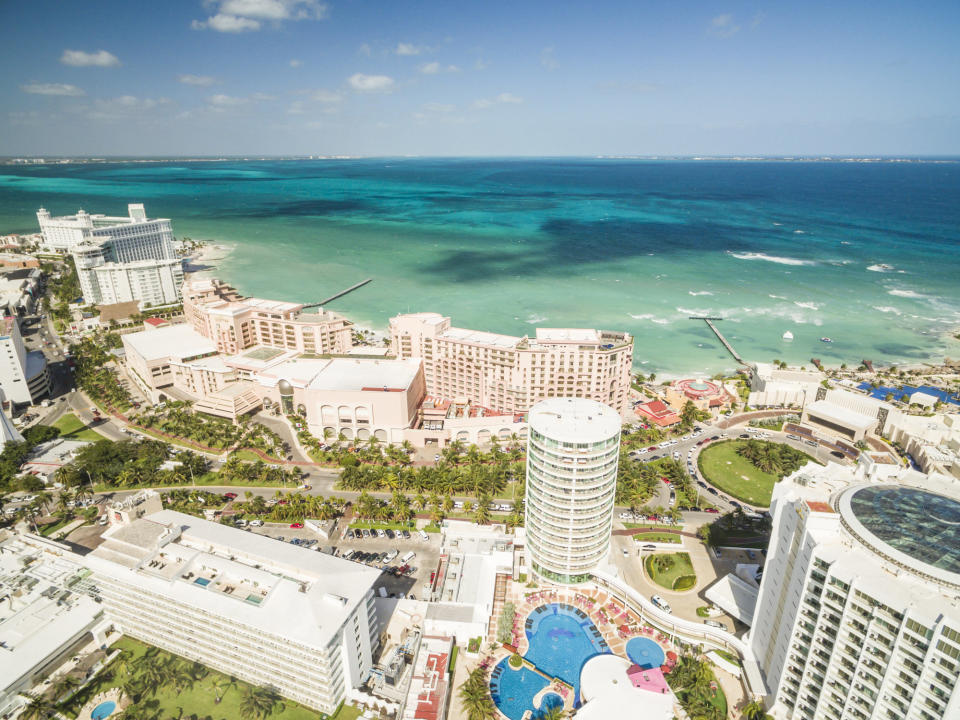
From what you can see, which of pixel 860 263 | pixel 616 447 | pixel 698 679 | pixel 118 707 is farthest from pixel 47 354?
pixel 860 263

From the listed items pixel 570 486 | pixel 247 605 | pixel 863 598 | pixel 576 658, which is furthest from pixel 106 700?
pixel 863 598

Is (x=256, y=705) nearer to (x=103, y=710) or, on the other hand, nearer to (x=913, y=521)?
(x=103, y=710)

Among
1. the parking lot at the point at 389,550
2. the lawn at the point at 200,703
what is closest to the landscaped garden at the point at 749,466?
the parking lot at the point at 389,550

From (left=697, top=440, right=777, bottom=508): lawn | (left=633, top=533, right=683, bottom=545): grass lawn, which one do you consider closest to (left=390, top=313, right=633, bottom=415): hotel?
(left=697, top=440, right=777, bottom=508): lawn

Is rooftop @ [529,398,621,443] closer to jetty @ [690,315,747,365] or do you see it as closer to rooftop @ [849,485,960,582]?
rooftop @ [849,485,960,582]

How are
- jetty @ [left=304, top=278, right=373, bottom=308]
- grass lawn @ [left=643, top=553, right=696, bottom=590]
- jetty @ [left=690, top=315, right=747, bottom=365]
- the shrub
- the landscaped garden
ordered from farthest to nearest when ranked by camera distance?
jetty @ [left=304, top=278, right=373, bottom=308] → jetty @ [left=690, top=315, right=747, bottom=365] → the landscaped garden → grass lawn @ [left=643, top=553, right=696, bottom=590] → the shrub

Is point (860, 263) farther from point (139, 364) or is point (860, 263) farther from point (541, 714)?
point (139, 364)

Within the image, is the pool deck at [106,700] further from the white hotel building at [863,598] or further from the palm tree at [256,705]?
the white hotel building at [863,598]
